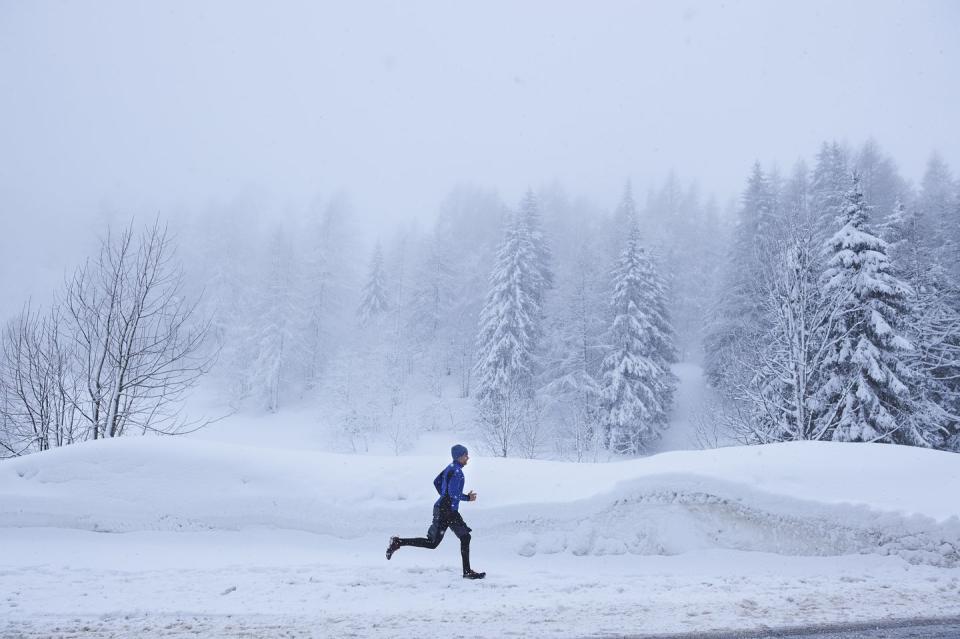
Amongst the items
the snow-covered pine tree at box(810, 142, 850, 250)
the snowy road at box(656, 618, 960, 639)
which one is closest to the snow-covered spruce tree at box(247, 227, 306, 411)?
the snowy road at box(656, 618, 960, 639)

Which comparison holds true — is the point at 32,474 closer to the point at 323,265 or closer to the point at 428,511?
the point at 428,511

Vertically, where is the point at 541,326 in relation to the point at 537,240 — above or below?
below

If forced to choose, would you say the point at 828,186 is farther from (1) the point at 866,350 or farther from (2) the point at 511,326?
(2) the point at 511,326

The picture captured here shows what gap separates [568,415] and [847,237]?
15.1 metres

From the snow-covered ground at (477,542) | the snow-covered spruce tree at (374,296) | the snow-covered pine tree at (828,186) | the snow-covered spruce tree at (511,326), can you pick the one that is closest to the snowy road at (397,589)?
the snow-covered ground at (477,542)

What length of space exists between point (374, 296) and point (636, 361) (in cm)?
2203

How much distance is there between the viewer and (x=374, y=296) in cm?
3969

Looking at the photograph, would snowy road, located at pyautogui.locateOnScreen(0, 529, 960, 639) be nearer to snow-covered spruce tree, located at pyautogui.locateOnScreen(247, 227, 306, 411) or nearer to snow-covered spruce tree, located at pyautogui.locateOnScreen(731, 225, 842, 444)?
snow-covered spruce tree, located at pyautogui.locateOnScreen(731, 225, 842, 444)

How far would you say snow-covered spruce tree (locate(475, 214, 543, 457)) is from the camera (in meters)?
27.3

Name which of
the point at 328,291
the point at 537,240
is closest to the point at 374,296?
the point at 328,291

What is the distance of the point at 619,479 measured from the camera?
801 cm

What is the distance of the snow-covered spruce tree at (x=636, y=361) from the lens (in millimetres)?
24766

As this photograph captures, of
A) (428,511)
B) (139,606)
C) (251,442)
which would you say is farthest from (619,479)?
(251,442)

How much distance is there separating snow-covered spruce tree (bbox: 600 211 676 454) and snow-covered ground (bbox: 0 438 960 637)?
53.0ft
